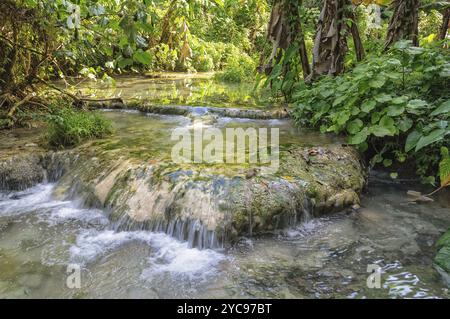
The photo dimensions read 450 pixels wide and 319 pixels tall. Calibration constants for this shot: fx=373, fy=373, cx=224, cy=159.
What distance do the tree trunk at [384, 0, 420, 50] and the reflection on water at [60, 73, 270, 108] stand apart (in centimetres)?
265

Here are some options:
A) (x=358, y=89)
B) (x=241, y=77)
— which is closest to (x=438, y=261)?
(x=358, y=89)

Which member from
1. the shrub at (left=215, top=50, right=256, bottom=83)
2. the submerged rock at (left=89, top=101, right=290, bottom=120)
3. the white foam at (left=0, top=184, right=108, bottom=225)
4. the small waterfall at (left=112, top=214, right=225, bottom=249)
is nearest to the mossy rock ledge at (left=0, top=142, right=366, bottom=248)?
the small waterfall at (left=112, top=214, right=225, bottom=249)

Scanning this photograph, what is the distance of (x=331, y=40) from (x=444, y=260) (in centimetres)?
432

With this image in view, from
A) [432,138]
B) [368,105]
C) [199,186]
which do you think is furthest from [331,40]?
[199,186]

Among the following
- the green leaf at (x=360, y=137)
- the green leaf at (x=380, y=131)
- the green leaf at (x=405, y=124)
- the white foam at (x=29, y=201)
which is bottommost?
the white foam at (x=29, y=201)

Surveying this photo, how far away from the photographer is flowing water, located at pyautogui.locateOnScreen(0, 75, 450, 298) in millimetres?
2883

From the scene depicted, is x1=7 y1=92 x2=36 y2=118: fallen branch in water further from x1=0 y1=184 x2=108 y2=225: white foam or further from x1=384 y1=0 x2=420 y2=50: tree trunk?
x1=384 y1=0 x2=420 y2=50: tree trunk

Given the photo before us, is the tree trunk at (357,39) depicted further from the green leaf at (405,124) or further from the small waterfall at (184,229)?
the small waterfall at (184,229)

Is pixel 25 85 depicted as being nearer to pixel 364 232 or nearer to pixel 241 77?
pixel 364 232

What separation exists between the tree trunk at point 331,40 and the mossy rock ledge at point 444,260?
382 centimetres

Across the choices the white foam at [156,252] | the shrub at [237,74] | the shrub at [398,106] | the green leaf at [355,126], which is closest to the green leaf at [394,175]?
the shrub at [398,106]

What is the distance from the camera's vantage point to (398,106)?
4414mm

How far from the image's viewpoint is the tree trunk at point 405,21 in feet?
18.6
